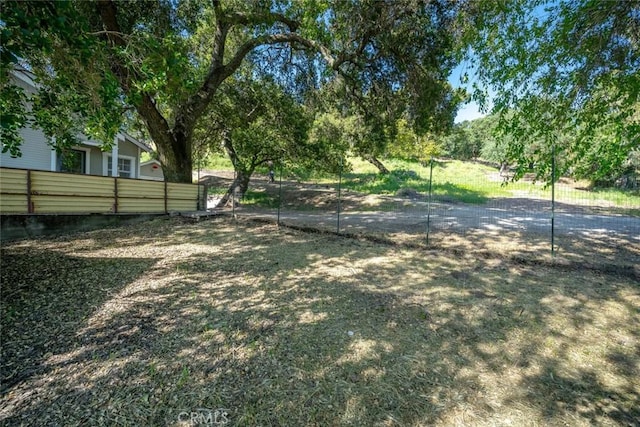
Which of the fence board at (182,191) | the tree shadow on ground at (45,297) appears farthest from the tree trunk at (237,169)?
the tree shadow on ground at (45,297)

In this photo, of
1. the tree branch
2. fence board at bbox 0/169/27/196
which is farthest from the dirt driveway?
fence board at bbox 0/169/27/196

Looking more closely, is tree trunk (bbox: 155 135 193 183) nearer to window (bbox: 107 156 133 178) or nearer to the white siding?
the white siding

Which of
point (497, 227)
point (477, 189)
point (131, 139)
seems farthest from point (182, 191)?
point (477, 189)

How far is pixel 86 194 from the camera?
7332 mm

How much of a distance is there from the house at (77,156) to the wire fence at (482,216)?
417cm

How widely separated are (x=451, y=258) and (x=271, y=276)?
329 centimetres

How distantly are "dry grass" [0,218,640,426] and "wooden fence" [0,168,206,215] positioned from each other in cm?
210

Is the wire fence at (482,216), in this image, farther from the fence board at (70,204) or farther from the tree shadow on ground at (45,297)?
the tree shadow on ground at (45,297)

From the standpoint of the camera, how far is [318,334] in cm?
281

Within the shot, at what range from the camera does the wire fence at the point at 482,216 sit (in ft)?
20.1

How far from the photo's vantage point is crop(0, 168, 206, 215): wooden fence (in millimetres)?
6137

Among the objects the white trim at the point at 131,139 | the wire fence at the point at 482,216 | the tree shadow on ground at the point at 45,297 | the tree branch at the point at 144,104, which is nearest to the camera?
the tree shadow on ground at the point at 45,297

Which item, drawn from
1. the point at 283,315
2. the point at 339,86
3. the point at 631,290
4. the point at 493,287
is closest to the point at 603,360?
the point at 493,287

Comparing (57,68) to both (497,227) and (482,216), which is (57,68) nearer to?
(497,227)
